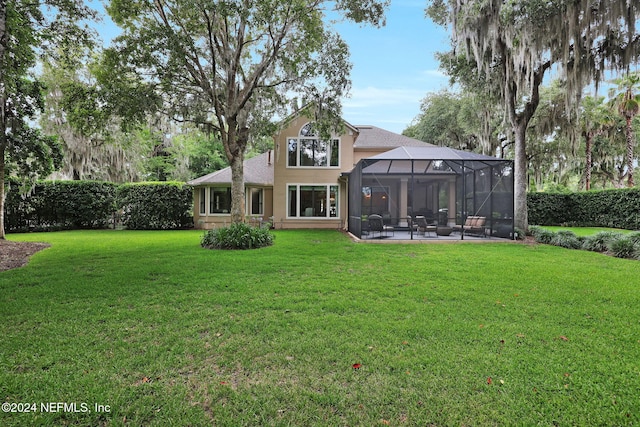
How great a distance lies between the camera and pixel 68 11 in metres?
7.61

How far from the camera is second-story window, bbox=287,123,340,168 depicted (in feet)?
48.9

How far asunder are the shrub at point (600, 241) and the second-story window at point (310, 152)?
32.3 feet

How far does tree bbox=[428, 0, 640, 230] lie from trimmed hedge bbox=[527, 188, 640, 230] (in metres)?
7.44

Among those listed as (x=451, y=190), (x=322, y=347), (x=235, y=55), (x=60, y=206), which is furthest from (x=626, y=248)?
(x=60, y=206)

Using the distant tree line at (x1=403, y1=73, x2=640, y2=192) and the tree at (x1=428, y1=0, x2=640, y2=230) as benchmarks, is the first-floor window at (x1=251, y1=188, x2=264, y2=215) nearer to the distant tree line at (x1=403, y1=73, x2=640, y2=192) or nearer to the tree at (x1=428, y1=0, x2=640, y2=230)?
the tree at (x1=428, y1=0, x2=640, y2=230)

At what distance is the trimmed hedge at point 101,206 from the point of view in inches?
557

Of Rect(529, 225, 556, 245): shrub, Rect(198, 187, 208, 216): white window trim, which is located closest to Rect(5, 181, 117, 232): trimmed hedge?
Rect(198, 187, 208, 216): white window trim

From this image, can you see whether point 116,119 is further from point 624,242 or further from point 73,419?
point 624,242

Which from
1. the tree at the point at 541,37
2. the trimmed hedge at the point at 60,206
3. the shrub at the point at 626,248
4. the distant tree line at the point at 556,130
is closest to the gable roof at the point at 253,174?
the trimmed hedge at the point at 60,206

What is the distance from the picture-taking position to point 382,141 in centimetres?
1719

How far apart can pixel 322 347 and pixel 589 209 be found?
19.1m

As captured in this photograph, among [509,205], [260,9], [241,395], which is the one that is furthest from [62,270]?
[509,205]

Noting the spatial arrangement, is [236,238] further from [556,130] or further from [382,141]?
[556,130]

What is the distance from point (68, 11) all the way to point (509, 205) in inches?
548
